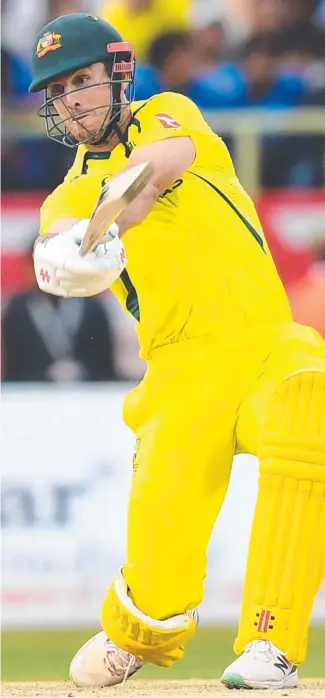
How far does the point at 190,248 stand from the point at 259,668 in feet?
4.13

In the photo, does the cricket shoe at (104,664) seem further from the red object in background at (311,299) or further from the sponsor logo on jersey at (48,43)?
the red object in background at (311,299)

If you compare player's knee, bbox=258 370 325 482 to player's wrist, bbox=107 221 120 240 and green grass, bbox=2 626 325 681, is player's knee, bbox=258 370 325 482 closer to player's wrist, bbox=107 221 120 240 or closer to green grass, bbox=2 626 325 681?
player's wrist, bbox=107 221 120 240

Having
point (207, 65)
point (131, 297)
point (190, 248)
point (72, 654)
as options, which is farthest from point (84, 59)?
point (207, 65)

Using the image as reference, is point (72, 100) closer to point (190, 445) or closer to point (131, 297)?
point (131, 297)

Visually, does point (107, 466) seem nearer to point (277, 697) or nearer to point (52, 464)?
point (52, 464)

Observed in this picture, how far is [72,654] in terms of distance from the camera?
6.49 metres

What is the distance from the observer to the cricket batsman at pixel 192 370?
4223 millimetres

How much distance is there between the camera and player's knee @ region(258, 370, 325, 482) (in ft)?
13.7

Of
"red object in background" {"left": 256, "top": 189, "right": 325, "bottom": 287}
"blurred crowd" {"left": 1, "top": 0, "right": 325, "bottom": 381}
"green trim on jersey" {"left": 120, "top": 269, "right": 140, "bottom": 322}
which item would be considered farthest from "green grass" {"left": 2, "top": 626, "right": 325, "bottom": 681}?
"red object in background" {"left": 256, "top": 189, "right": 325, "bottom": 287}

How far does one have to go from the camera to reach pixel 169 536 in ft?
14.5

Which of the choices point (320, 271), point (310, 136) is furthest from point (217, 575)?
point (310, 136)

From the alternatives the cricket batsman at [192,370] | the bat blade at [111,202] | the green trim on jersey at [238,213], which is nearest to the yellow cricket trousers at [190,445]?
the cricket batsman at [192,370]

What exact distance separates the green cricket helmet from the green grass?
231cm

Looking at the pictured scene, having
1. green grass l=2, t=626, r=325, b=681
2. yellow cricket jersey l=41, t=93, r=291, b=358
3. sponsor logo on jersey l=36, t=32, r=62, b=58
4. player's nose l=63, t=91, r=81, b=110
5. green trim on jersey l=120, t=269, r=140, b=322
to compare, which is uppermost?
sponsor logo on jersey l=36, t=32, r=62, b=58
